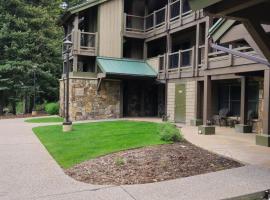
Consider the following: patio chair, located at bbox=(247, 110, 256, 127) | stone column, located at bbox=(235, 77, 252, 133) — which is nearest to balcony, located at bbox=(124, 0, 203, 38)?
stone column, located at bbox=(235, 77, 252, 133)

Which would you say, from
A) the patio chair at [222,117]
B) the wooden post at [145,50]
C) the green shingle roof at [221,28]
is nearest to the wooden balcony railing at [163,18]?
the wooden post at [145,50]

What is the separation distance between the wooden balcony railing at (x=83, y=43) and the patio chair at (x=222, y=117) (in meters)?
9.15

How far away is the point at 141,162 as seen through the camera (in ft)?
27.1

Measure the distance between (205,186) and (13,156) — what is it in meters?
6.09

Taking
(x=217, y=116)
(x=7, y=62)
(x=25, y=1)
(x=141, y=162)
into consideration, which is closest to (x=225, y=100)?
(x=217, y=116)

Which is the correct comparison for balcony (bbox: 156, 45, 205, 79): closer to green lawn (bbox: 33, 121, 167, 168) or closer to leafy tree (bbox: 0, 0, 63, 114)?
green lawn (bbox: 33, 121, 167, 168)

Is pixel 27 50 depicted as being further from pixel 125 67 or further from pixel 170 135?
pixel 170 135

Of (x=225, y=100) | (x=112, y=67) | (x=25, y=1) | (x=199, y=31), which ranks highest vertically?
(x=25, y=1)

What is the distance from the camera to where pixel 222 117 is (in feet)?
58.6

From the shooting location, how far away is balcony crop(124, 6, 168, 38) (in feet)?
74.4

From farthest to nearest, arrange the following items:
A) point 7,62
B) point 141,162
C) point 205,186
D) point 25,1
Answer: point 25,1 → point 7,62 → point 141,162 → point 205,186

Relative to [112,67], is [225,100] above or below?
below

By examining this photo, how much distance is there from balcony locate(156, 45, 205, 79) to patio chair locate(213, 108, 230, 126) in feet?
8.06

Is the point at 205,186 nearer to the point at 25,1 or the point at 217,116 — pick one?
the point at 217,116
